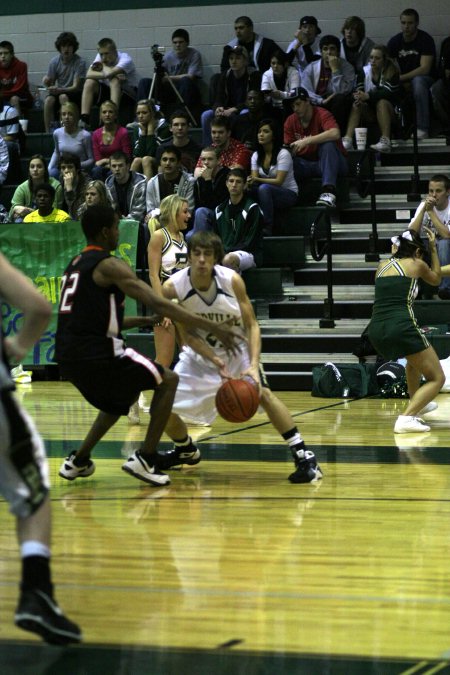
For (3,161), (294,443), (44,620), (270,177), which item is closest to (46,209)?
(3,161)

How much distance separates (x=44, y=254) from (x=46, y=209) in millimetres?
579

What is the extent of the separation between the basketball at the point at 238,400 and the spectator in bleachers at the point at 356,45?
370 inches

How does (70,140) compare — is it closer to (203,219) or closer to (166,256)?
(203,219)

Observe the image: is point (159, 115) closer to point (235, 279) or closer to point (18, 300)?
point (235, 279)

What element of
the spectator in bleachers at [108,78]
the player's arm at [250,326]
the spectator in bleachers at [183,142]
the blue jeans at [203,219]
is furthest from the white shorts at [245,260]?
the player's arm at [250,326]

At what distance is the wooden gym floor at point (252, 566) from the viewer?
12.1 feet

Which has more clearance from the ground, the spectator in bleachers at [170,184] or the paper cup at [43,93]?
the paper cup at [43,93]

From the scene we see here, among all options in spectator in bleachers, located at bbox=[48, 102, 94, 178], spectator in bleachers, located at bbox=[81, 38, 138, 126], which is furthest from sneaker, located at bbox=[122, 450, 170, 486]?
spectator in bleachers, located at bbox=[81, 38, 138, 126]

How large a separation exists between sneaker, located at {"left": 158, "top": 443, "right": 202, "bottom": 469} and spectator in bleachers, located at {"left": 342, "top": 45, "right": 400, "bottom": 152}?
27.1 ft

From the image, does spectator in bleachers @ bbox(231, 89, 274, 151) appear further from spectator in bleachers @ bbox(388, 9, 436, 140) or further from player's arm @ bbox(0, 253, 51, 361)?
player's arm @ bbox(0, 253, 51, 361)

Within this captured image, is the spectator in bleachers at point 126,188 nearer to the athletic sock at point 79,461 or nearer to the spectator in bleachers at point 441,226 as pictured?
the spectator in bleachers at point 441,226

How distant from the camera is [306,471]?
6.75 meters

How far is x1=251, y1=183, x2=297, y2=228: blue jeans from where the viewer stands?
1330cm

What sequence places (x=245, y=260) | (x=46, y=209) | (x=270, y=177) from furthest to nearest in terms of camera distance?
(x=270, y=177)
(x=46, y=209)
(x=245, y=260)
